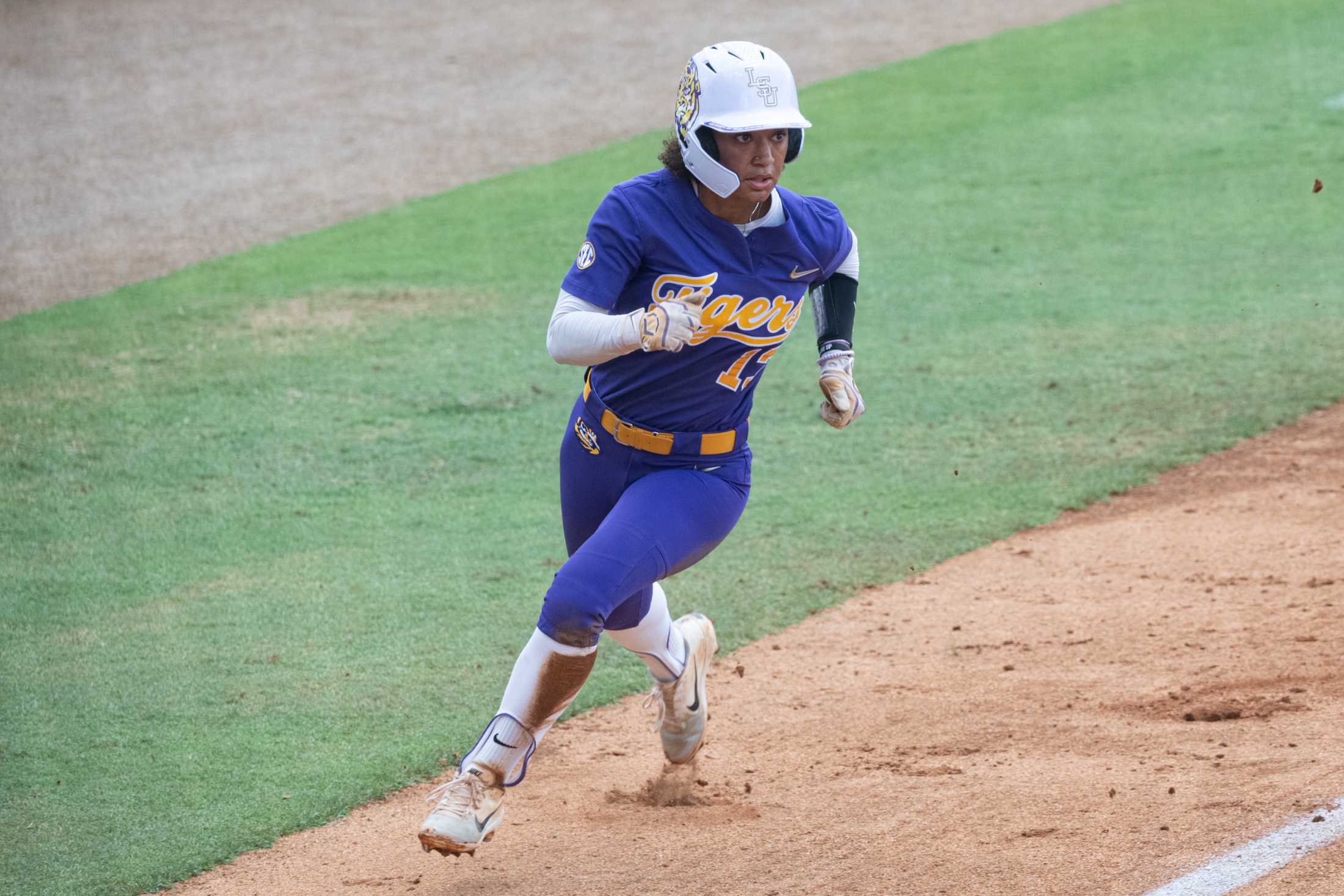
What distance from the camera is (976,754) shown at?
187 inches

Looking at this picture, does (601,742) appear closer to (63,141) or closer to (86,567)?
(86,567)

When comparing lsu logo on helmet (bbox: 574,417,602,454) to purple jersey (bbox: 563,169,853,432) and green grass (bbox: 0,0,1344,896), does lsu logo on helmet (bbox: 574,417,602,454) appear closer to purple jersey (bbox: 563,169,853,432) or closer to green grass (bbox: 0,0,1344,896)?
purple jersey (bbox: 563,169,853,432)

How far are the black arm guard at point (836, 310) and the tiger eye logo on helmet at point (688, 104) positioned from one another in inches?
28.6

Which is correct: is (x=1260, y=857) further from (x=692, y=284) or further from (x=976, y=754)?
(x=692, y=284)

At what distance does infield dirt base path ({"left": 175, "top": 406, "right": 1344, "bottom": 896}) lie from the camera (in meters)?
Result: 4.01

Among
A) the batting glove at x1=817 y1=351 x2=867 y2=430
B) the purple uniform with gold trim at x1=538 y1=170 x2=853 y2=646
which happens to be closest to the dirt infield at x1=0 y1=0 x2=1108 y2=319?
the purple uniform with gold trim at x1=538 y1=170 x2=853 y2=646

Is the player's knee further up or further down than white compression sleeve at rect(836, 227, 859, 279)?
further down

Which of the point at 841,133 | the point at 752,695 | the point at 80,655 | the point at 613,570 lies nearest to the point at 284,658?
the point at 80,655

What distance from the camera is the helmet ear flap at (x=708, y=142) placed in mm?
4133

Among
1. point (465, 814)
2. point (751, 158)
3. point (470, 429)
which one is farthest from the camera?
point (470, 429)

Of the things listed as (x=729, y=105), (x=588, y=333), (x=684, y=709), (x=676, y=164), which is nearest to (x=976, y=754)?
(x=684, y=709)

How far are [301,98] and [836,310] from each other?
12.6 metres

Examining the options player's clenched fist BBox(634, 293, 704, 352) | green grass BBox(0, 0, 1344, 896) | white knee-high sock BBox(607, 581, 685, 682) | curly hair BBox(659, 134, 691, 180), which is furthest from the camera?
green grass BBox(0, 0, 1344, 896)

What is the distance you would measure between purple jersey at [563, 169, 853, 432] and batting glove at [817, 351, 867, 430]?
0.20 metres
